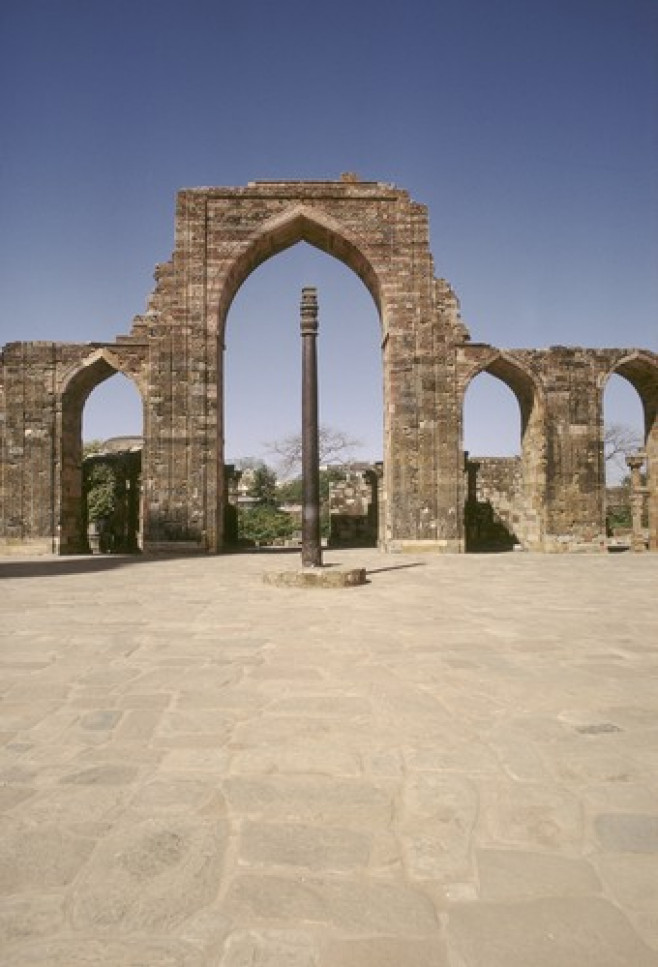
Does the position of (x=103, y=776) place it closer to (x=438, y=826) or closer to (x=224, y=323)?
(x=438, y=826)

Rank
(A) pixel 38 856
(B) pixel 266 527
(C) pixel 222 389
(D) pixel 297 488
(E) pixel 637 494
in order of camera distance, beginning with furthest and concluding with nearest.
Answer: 1. (D) pixel 297 488
2. (B) pixel 266 527
3. (E) pixel 637 494
4. (C) pixel 222 389
5. (A) pixel 38 856

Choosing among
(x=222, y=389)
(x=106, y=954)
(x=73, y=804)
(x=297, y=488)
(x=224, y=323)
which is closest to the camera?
(x=106, y=954)

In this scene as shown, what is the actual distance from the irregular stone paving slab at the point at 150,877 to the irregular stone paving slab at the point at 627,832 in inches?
41.3

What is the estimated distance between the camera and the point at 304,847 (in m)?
1.55

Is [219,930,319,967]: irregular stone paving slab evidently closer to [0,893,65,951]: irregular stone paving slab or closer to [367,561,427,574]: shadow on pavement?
[0,893,65,951]: irregular stone paving slab

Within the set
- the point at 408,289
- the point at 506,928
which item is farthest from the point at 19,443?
the point at 506,928

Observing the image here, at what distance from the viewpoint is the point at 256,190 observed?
49.2 ft

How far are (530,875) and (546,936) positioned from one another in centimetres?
21

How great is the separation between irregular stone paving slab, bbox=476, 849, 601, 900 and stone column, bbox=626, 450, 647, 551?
17028 millimetres

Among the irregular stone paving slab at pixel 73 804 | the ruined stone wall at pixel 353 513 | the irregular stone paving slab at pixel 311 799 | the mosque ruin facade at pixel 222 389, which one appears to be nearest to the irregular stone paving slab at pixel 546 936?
the irregular stone paving slab at pixel 311 799

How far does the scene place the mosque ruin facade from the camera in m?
14.4

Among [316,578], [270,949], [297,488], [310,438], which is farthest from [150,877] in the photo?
[297,488]

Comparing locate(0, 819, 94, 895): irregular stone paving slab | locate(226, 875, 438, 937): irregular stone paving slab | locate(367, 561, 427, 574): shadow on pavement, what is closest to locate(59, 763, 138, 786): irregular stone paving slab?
locate(0, 819, 94, 895): irregular stone paving slab

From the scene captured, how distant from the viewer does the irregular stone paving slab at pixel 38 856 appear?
55.4 inches
